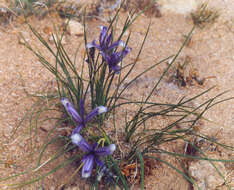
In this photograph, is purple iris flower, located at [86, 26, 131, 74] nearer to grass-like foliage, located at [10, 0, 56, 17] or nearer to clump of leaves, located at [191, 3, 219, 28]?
grass-like foliage, located at [10, 0, 56, 17]

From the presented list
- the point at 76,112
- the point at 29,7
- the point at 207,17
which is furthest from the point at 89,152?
the point at 207,17

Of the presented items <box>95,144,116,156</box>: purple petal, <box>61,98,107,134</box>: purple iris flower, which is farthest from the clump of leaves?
<box>95,144,116,156</box>: purple petal

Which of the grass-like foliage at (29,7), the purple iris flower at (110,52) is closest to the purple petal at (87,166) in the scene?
the purple iris flower at (110,52)

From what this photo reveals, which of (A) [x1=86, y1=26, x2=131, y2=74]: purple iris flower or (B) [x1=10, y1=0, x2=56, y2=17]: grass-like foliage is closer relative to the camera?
(A) [x1=86, y1=26, x2=131, y2=74]: purple iris flower

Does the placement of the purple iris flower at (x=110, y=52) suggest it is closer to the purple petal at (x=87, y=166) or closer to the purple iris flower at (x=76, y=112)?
the purple iris flower at (x=76, y=112)

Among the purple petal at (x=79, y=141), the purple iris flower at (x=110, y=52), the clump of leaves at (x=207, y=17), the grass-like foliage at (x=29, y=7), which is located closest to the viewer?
the purple petal at (x=79, y=141)

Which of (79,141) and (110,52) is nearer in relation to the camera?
(79,141)

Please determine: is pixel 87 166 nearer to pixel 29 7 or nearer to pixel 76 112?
pixel 76 112

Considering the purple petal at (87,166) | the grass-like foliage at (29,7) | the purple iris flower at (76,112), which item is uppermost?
the grass-like foliage at (29,7)
